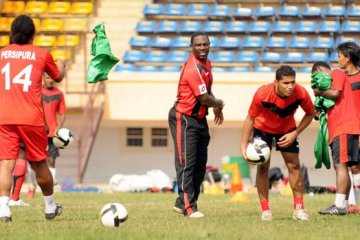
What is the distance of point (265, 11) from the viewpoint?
34188mm

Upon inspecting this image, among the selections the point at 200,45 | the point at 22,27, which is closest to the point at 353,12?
the point at 200,45

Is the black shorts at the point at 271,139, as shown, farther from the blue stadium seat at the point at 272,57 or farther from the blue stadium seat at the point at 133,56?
the blue stadium seat at the point at 133,56

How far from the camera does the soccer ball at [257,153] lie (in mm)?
11562

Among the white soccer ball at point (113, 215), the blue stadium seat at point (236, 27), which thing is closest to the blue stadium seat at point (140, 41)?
the blue stadium seat at point (236, 27)

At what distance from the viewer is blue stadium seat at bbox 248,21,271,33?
33656mm

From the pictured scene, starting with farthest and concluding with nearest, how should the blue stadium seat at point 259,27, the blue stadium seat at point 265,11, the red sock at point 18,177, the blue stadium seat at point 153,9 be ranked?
the blue stadium seat at point 153,9 < the blue stadium seat at point 265,11 < the blue stadium seat at point 259,27 < the red sock at point 18,177

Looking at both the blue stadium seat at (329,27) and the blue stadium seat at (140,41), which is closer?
the blue stadium seat at (329,27)

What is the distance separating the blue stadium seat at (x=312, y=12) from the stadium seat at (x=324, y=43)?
3.29 ft

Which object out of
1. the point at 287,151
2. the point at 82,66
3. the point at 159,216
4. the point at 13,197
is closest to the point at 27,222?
the point at 159,216

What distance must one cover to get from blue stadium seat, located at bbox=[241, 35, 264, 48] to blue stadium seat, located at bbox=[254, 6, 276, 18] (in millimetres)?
908

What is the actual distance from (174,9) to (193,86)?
2317cm

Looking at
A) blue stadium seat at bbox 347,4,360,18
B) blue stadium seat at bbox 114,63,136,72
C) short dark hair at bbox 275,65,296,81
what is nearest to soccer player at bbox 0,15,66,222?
short dark hair at bbox 275,65,296,81

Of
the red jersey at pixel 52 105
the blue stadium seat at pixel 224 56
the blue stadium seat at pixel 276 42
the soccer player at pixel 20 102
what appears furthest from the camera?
the blue stadium seat at pixel 276 42

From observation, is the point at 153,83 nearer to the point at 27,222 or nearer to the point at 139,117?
the point at 139,117
